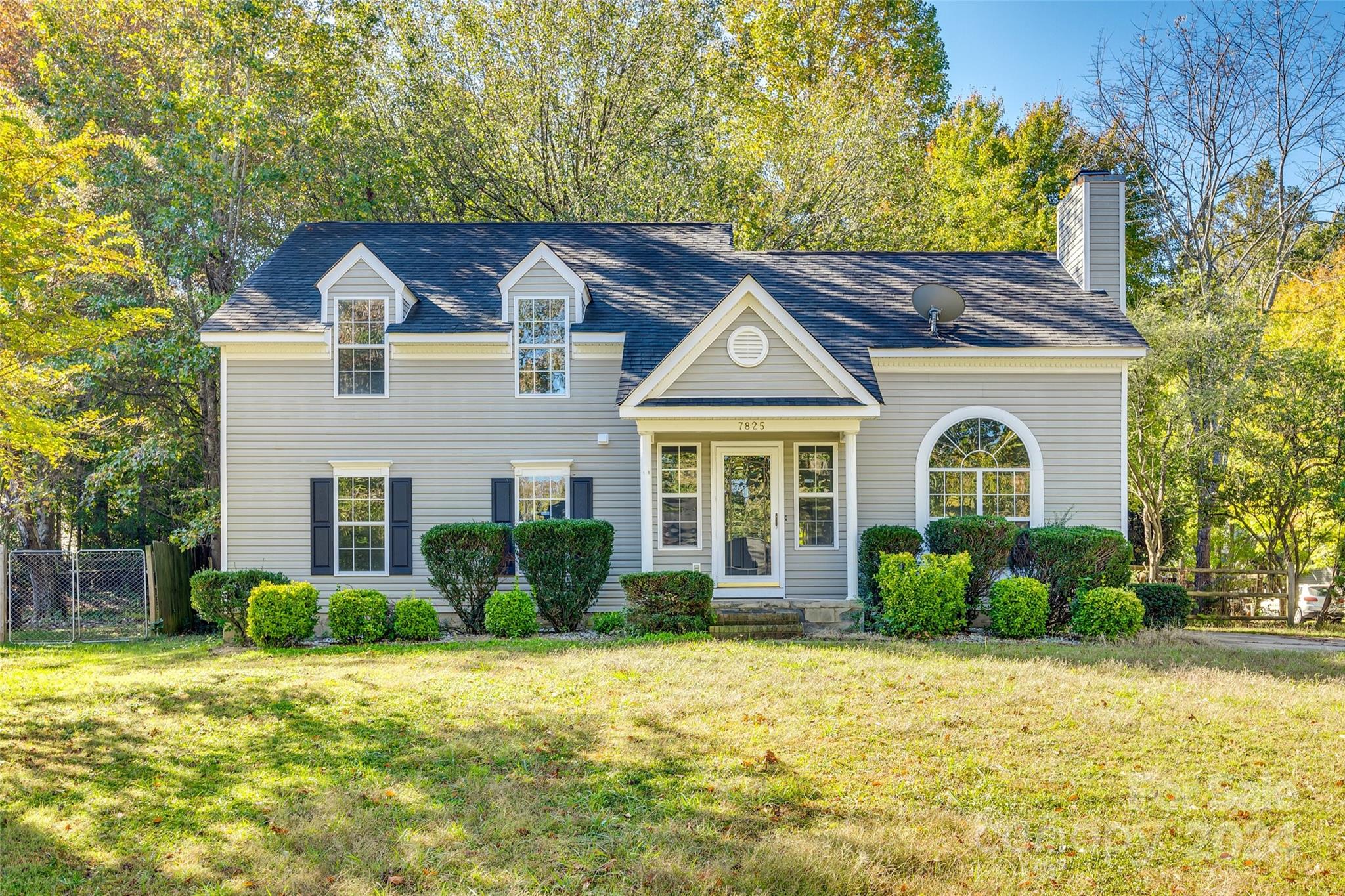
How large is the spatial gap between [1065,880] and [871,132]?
72.2ft

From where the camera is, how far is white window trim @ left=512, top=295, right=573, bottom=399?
15.1 metres

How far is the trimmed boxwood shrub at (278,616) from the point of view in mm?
12094

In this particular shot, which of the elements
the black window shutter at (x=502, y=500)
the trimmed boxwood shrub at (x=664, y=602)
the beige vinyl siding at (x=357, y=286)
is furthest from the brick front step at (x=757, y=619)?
the beige vinyl siding at (x=357, y=286)

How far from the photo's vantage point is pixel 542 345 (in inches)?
597

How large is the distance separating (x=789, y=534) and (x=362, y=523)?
273 inches


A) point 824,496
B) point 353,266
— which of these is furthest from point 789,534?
point 353,266

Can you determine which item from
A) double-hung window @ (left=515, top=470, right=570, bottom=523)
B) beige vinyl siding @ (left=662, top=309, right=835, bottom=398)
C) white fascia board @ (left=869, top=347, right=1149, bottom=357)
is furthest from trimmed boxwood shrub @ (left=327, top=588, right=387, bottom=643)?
white fascia board @ (left=869, top=347, right=1149, bottom=357)

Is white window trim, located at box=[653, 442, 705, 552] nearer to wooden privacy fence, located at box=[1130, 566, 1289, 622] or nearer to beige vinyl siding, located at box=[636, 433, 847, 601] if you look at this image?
beige vinyl siding, located at box=[636, 433, 847, 601]

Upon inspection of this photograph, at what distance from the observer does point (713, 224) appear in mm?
18281

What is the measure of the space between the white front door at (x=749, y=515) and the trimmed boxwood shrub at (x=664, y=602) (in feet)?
7.31

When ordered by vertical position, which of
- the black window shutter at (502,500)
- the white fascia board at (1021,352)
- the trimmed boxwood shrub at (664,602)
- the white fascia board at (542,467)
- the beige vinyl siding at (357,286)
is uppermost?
the beige vinyl siding at (357,286)

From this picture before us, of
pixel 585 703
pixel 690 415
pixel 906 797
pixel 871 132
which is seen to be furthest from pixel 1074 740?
pixel 871 132

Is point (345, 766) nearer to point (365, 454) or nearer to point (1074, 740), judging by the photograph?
point (1074, 740)

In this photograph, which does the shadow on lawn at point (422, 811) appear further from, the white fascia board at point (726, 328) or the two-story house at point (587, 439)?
the two-story house at point (587, 439)
